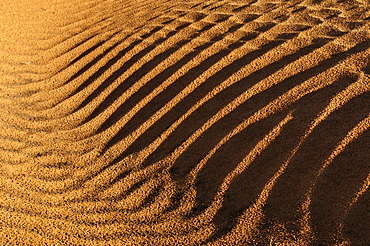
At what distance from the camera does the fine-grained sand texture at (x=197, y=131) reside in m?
2.02

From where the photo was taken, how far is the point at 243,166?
2248 mm

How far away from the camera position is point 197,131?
8.49 ft

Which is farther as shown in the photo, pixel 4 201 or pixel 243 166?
pixel 4 201

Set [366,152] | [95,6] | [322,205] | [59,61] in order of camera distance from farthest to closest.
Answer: [95,6] → [59,61] → [366,152] → [322,205]

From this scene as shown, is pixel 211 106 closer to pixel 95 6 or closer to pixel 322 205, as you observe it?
pixel 322 205

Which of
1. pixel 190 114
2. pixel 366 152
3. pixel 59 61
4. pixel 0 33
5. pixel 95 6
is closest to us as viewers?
pixel 366 152

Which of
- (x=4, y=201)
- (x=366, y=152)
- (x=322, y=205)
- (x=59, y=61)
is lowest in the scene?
(x=4, y=201)

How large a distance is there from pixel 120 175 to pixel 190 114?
64 centimetres

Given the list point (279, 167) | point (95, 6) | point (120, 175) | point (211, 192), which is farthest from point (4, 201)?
point (95, 6)

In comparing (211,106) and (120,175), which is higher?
(211,106)

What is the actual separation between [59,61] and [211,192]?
2.30 m

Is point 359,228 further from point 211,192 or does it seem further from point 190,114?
point 190,114

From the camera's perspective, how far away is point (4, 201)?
2451 mm

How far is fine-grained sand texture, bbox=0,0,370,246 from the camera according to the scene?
6.63 feet
